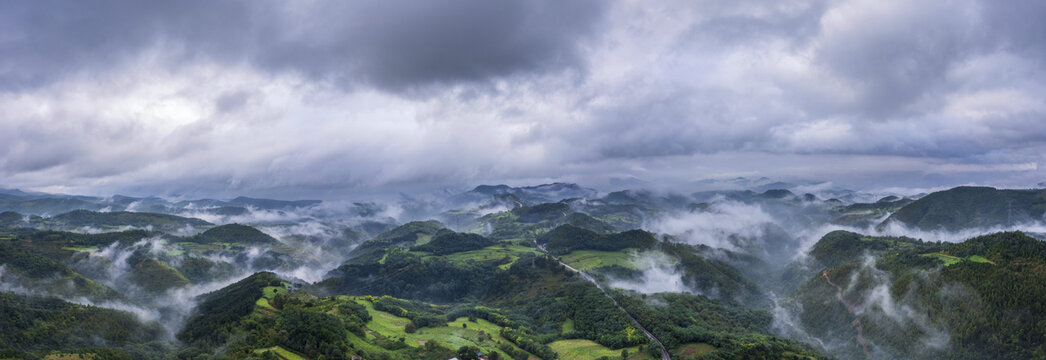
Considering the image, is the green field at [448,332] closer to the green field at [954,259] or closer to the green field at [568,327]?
the green field at [568,327]

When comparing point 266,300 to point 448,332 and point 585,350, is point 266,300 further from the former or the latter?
point 585,350

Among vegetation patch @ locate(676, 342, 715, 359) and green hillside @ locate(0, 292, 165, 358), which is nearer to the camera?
vegetation patch @ locate(676, 342, 715, 359)

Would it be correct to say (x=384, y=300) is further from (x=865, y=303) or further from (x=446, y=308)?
(x=865, y=303)

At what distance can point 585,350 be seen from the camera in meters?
107

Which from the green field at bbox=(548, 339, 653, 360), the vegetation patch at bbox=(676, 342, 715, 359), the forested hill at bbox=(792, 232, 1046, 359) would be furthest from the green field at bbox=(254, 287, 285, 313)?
the forested hill at bbox=(792, 232, 1046, 359)

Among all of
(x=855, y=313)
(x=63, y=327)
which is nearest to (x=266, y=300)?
(x=63, y=327)

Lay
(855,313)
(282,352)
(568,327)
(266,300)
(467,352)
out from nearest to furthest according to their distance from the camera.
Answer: (282,352)
(467,352)
(266,300)
(568,327)
(855,313)

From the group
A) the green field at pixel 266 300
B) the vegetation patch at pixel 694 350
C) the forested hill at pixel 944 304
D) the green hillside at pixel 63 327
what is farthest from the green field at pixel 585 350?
the green hillside at pixel 63 327

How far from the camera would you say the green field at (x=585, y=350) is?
325 ft

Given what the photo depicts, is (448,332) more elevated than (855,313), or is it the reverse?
(448,332)

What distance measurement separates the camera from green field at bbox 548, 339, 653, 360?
98.9m

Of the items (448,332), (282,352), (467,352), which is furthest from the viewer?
(448,332)

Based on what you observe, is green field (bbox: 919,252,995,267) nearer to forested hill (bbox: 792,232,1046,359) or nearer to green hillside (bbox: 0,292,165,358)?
forested hill (bbox: 792,232,1046,359)

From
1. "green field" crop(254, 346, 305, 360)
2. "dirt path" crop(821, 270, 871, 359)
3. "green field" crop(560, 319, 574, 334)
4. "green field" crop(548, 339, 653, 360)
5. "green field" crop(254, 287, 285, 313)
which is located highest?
"green field" crop(254, 346, 305, 360)
